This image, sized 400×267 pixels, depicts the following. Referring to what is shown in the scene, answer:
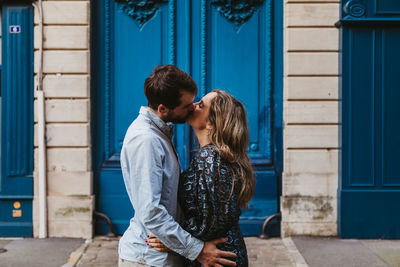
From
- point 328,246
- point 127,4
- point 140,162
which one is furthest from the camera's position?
point 127,4

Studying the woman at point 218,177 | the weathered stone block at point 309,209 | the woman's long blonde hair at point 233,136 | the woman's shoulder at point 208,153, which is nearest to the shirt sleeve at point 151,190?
the woman at point 218,177

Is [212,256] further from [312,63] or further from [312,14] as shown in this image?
[312,14]

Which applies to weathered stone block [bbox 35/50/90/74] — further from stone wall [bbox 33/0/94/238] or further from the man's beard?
the man's beard

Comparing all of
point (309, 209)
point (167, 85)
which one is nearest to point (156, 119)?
point (167, 85)

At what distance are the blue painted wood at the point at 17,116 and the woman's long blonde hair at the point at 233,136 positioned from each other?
414 centimetres

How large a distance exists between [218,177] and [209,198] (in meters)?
0.11

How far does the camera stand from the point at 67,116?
574cm

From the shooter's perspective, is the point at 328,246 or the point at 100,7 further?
the point at 100,7

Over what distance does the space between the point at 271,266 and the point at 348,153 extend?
1.81m

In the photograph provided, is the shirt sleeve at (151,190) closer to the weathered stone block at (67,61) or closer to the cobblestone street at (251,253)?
the cobblestone street at (251,253)

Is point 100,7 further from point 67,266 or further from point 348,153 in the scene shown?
point 348,153

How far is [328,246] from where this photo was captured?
529 cm

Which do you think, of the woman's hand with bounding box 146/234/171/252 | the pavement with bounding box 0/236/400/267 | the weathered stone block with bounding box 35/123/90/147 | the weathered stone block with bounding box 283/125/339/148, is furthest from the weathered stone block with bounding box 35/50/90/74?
the woman's hand with bounding box 146/234/171/252

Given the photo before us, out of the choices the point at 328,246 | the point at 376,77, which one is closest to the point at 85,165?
the point at 328,246
